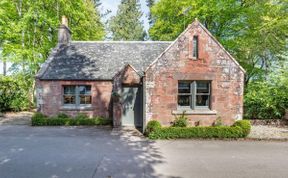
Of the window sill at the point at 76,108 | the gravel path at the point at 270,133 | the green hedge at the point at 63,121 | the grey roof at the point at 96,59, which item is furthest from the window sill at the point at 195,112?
the window sill at the point at 76,108

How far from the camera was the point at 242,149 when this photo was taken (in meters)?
9.52

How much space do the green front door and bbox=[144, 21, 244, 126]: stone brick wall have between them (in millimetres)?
2808

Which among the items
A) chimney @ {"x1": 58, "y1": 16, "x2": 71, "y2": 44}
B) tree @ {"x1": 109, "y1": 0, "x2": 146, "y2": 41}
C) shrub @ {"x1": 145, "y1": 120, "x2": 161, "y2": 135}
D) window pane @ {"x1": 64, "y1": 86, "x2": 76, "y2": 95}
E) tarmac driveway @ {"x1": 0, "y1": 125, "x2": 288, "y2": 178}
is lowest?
tarmac driveway @ {"x1": 0, "y1": 125, "x2": 288, "y2": 178}

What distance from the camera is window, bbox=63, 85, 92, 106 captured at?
16109 mm

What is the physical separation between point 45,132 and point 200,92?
9466mm

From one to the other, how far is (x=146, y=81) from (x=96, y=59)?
23.1 ft

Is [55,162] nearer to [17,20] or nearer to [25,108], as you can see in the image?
[25,108]

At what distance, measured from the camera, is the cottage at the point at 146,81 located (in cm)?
1212

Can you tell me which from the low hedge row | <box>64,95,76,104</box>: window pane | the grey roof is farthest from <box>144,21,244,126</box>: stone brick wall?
<box>64,95,76,104</box>: window pane

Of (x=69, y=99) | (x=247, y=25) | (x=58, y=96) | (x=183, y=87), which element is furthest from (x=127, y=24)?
(x=183, y=87)

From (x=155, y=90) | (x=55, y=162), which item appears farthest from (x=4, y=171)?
(x=155, y=90)

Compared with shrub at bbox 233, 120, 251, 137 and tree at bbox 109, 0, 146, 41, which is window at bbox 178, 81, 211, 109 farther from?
tree at bbox 109, 0, 146, 41

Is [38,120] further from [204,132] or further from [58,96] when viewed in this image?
[204,132]

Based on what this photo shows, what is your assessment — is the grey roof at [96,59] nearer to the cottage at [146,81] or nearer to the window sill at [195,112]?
the cottage at [146,81]
